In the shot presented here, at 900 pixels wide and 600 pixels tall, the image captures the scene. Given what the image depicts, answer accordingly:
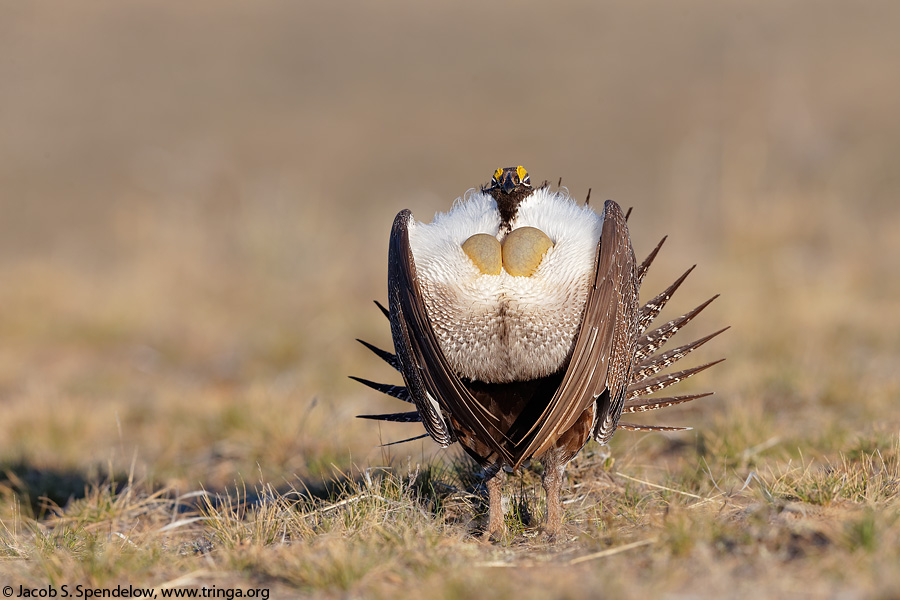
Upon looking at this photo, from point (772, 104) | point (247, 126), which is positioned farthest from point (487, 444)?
point (247, 126)

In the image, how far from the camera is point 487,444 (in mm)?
3088

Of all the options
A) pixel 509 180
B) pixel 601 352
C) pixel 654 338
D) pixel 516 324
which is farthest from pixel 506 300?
pixel 654 338

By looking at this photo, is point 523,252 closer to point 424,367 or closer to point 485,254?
point 485,254

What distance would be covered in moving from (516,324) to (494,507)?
0.69 meters

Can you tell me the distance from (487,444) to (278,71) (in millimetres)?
30734

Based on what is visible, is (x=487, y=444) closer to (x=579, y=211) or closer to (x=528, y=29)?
(x=579, y=211)

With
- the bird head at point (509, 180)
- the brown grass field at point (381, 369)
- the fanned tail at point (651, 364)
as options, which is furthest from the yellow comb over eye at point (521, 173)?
the brown grass field at point (381, 369)

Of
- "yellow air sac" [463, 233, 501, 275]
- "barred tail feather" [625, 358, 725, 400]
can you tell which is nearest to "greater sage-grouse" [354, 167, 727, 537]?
"yellow air sac" [463, 233, 501, 275]

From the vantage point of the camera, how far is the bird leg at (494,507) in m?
3.24

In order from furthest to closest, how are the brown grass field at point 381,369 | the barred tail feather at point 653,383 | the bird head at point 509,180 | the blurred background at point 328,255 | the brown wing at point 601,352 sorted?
the blurred background at point 328,255 < the barred tail feather at point 653,383 < the bird head at point 509,180 < the brown wing at point 601,352 < the brown grass field at point 381,369

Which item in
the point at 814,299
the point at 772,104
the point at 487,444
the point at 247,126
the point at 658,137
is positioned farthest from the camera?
the point at 247,126

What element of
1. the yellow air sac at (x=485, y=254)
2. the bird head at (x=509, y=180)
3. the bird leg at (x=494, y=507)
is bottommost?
the bird leg at (x=494, y=507)

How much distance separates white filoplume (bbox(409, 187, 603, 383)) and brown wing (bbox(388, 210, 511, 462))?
0.07 m

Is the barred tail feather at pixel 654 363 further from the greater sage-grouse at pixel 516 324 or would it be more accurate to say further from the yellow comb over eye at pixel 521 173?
the yellow comb over eye at pixel 521 173
